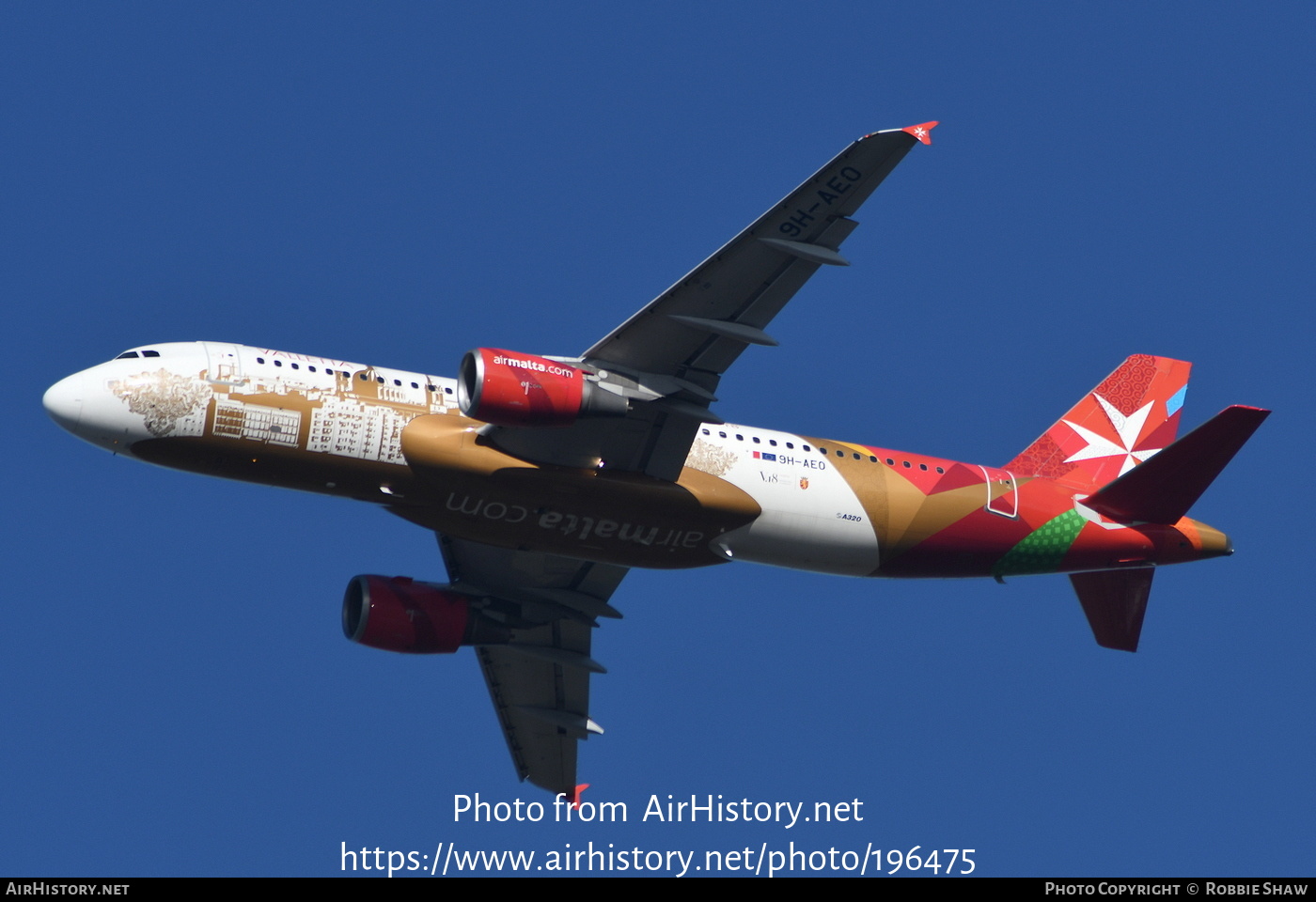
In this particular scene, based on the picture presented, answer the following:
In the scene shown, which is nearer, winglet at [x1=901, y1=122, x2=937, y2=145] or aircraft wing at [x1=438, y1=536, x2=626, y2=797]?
winglet at [x1=901, y1=122, x2=937, y2=145]

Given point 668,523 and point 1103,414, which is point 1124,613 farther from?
point 668,523

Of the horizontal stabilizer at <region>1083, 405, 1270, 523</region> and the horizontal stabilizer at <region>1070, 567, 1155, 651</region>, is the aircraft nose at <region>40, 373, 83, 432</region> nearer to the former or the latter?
the horizontal stabilizer at <region>1083, 405, 1270, 523</region>

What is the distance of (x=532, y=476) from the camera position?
42688mm

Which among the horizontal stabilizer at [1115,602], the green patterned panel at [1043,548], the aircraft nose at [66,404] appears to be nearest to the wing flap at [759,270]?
the green patterned panel at [1043,548]

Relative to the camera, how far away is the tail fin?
169ft

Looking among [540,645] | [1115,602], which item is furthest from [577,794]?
[1115,602]

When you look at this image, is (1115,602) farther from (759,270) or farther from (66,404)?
(66,404)

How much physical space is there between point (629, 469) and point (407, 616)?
960cm

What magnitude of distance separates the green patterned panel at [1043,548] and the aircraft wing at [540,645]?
38.2 feet

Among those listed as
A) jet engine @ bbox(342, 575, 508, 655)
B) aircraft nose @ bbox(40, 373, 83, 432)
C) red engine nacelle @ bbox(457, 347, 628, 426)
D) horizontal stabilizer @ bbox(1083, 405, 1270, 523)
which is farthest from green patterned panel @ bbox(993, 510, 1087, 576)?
aircraft nose @ bbox(40, 373, 83, 432)

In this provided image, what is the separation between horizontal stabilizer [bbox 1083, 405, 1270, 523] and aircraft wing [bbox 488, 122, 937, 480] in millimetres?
13675

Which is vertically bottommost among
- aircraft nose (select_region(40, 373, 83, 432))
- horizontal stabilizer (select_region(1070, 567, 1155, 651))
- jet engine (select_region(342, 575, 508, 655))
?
jet engine (select_region(342, 575, 508, 655))

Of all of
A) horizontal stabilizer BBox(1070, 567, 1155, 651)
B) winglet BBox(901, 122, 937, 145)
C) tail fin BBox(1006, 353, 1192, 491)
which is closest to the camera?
winglet BBox(901, 122, 937, 145)

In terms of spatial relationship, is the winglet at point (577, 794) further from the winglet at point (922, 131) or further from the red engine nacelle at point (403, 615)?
the winglet at point (922, 131)
